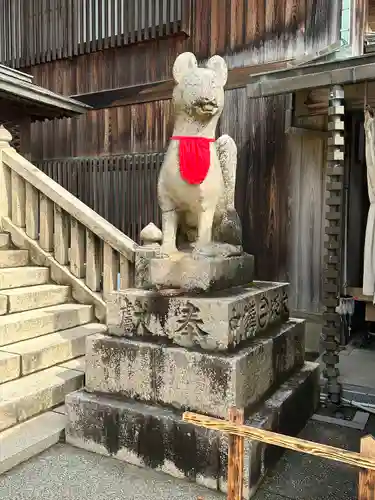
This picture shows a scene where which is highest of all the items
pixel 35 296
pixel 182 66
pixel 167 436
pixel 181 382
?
pixel 182 66

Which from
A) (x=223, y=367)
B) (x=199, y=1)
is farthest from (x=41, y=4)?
(x=223, y=367)

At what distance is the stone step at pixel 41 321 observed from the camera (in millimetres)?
4965

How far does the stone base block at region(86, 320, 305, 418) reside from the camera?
355 cm

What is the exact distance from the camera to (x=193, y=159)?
151 inches

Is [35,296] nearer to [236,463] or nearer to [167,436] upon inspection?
[167,436]

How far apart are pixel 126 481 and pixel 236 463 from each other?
1385 mm

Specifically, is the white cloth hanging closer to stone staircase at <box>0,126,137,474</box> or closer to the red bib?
the red bib

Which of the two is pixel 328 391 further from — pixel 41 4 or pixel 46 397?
pixel 41 4


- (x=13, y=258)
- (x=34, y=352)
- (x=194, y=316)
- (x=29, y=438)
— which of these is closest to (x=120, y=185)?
(x=13, y=258)

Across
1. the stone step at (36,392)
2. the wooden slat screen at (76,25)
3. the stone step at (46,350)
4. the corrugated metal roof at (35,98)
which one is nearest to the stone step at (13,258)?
the stone step at (46,350)

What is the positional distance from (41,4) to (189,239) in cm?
722

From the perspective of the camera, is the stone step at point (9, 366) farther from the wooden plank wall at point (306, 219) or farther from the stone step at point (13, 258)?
the wooden plank wall at point (306, 219)

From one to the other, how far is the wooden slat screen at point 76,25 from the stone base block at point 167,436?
20.1ft

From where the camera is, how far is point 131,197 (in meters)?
8.16
